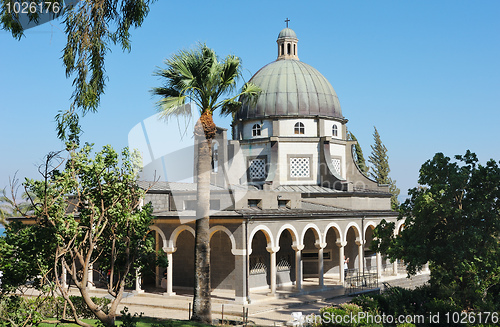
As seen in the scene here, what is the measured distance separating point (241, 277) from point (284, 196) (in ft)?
24.8

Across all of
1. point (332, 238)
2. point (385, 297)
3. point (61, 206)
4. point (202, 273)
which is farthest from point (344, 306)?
point (332, 238)

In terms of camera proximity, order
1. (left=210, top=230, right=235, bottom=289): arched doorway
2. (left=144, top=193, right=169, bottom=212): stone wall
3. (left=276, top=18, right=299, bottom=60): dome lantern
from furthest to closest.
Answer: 1. (left=276, top=18, right=299, bottom=60): dome lantern
2. (left=144, top=193, right=169, bottom=212): stone wall
3. (left=210, top=230, right=235, bottom=289): arched doorway

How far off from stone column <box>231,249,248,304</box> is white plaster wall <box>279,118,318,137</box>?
14.8 metres

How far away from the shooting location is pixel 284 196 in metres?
33.5

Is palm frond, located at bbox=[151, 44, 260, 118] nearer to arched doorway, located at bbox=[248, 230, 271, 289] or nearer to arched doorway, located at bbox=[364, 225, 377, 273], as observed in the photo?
arched doorway, located at bbox=[248, 230, 271, 289]

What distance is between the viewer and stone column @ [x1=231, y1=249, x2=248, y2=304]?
27.4 meters

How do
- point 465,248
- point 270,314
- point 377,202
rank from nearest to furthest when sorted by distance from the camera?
point 465,248 < point 270,314 < point 377,202

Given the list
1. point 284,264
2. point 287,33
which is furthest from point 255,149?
point 287,33

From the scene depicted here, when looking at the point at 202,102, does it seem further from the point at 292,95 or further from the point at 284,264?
the point at 292,95

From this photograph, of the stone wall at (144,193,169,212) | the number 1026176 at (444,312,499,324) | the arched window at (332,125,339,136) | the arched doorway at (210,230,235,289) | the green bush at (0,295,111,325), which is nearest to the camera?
the green bush at (0,295,111,325)

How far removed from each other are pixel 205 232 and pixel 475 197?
39.3ft

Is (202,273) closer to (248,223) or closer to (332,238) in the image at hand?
(248,223)

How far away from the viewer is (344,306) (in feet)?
67.5

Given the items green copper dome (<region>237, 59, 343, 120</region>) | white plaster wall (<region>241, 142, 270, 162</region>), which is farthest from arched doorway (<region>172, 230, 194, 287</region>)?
green copper dome (<region>237, 59, 343, 120</region>)
